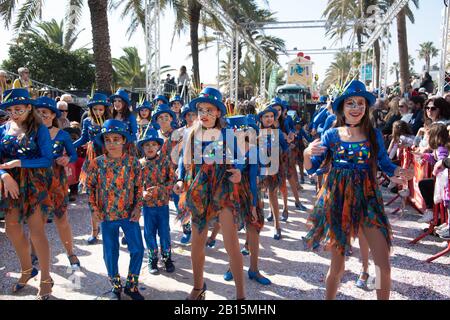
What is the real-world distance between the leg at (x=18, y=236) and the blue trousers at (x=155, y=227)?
45.8 inches

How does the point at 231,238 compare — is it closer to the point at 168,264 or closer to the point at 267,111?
the point at 168,264

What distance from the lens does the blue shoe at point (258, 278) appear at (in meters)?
4.00

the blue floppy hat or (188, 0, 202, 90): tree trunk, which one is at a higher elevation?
(188, 0, 202, 90): tree trunk

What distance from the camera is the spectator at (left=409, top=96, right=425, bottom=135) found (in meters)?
7.32

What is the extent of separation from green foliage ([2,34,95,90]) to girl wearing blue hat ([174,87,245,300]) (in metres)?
20.1

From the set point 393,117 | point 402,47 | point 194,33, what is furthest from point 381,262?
point 194,33

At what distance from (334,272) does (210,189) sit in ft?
3.91

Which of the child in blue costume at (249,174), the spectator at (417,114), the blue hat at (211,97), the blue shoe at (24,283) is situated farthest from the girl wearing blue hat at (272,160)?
the spectator at (417,114)

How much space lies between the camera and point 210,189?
3.33m

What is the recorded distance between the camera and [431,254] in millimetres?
4832

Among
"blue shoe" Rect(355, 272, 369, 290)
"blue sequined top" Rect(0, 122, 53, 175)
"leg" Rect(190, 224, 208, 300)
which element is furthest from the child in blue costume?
"blue sequined top" Rect(0, 122, 53, 175)

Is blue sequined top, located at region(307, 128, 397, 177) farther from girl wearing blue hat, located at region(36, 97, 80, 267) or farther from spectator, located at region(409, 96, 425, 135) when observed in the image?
spectator, located at region(409, 96, 425, 135)
